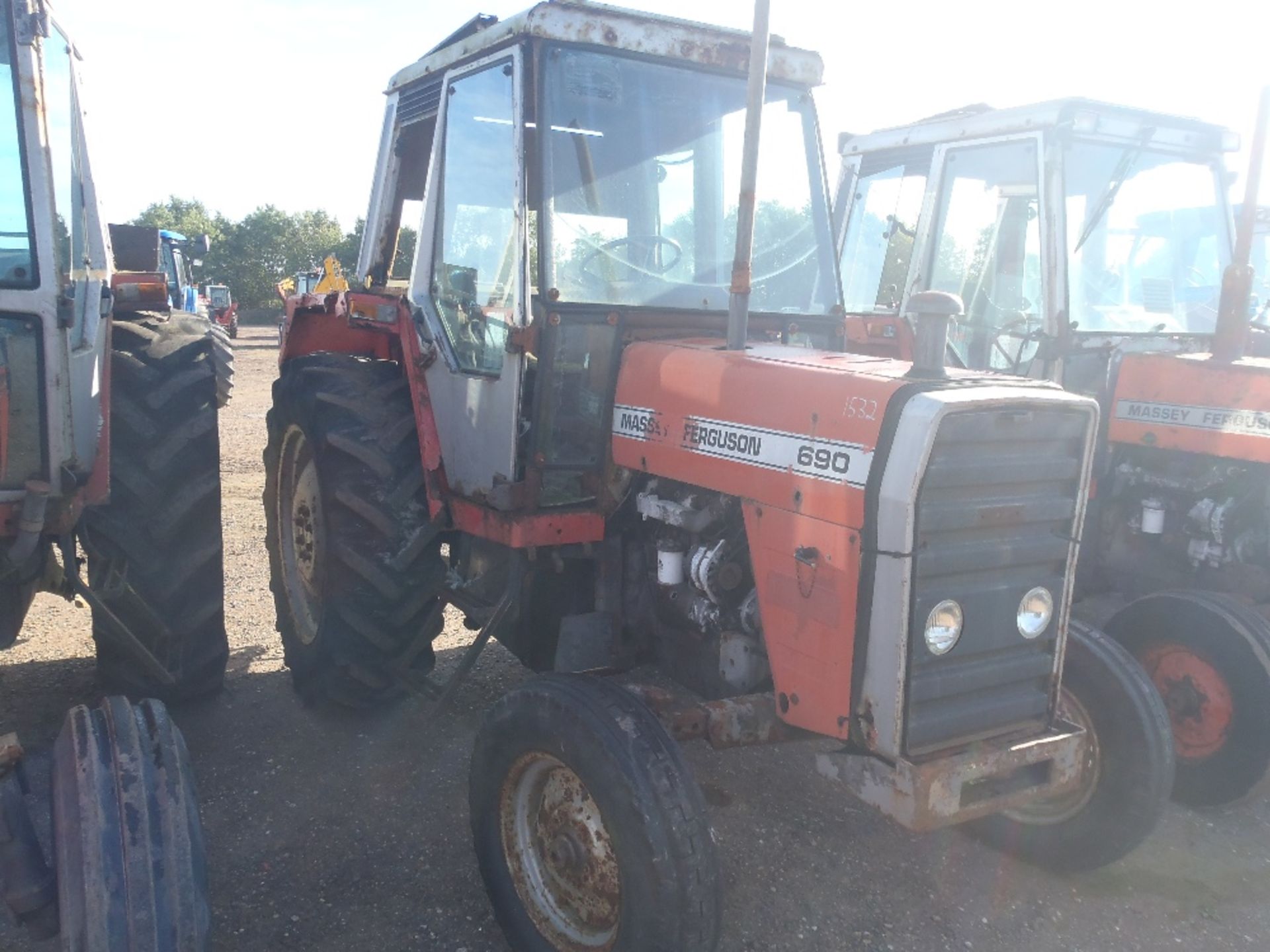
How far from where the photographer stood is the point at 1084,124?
4.73m

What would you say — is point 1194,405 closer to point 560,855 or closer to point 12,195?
point 560,855

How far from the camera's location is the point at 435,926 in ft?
9.48

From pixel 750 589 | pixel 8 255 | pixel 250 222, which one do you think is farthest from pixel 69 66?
pixel 250 222

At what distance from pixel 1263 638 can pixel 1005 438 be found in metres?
1.89

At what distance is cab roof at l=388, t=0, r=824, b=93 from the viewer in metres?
3.17

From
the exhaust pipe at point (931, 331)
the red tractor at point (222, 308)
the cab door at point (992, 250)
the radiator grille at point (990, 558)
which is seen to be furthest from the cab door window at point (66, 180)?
the red tractor at point (222, 308)

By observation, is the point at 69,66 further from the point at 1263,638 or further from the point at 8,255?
the point at 1263,638

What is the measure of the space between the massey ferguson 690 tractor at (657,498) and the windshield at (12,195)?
1105 millimetres

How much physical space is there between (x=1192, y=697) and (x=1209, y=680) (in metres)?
0.10

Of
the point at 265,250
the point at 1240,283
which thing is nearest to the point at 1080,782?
the point at 1240,283

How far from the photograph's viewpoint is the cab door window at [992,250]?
491cm

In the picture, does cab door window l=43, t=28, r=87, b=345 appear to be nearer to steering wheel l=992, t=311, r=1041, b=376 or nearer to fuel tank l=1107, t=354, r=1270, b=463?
steering wheel l=992, t=311, r=1041, b=376

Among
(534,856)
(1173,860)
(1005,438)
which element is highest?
(1005,438)

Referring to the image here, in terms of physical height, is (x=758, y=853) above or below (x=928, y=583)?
below
